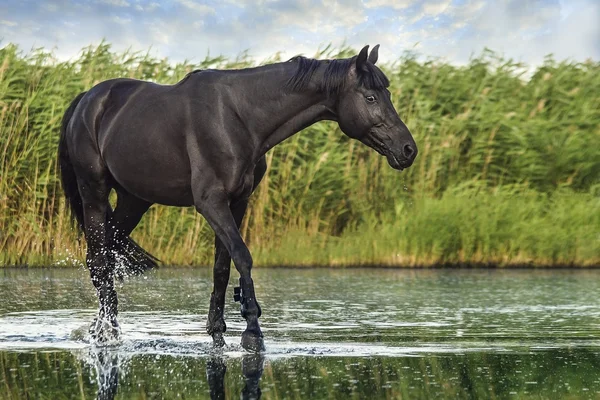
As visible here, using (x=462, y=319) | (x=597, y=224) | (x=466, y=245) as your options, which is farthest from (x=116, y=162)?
(x=597, y=224)

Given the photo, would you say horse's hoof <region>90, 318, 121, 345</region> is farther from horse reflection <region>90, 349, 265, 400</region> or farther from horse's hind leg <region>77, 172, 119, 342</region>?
horse reflection <region>90, 349, 265, 400</region>

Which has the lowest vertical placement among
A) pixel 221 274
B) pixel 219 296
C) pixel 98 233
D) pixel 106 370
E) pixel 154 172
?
pixel 106 370

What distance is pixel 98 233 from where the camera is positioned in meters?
8.79

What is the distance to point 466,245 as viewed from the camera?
15086 millimetres

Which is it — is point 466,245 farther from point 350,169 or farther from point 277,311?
point 277,311

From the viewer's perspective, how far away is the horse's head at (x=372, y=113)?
7.43 meters

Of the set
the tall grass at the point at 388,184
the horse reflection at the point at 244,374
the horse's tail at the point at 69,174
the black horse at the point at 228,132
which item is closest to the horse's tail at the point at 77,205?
the horse's tail at the point at 69,174

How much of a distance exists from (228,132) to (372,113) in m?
0.95

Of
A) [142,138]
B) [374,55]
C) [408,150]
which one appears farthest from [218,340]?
[374,55]

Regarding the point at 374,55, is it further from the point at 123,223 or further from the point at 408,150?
the point at 123,223

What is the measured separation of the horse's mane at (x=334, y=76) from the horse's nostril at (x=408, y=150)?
42 centimetres

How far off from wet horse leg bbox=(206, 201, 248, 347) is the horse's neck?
18.9 inches

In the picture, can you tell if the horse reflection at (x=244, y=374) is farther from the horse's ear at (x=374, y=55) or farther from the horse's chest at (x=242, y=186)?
the horse's ear at (x=374, y=55)

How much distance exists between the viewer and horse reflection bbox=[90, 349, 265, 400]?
17.8 ft
